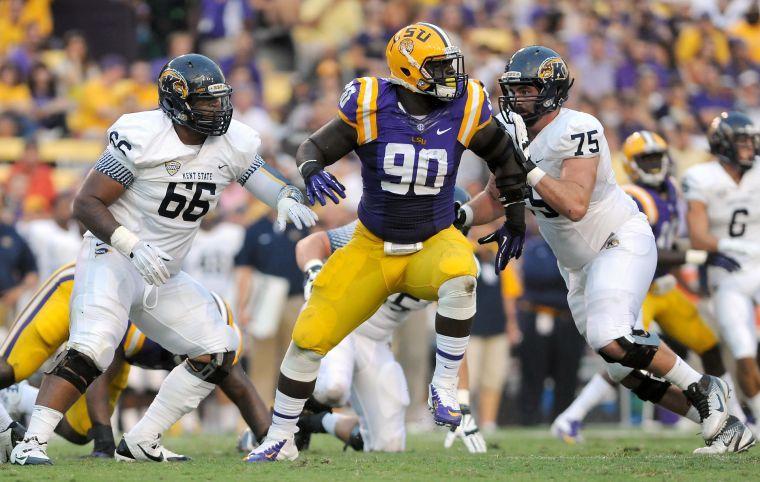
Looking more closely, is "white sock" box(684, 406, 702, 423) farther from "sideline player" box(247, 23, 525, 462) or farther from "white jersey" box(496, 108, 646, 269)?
"sideline player" box(247, 23, 525, 462)

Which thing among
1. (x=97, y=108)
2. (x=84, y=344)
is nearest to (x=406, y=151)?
(x=84, y=344)

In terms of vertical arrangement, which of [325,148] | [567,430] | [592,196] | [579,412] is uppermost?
[325,148]

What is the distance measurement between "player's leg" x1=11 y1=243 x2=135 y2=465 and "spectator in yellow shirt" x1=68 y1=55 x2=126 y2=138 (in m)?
7.12

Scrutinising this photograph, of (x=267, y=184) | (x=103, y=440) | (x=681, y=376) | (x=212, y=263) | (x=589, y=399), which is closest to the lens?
(x=267, y=184)

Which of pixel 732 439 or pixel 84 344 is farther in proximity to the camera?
pixel 732 439

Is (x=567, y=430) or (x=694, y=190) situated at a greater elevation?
(x=694, y=190)

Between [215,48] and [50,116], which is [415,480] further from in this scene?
[215,48]

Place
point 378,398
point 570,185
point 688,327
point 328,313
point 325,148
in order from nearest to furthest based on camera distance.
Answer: point 325,148 < point 328,313 < point 570,185 < point 378,398 < point 688,327

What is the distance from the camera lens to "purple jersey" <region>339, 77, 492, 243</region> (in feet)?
19.7

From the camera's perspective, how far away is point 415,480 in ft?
17.4

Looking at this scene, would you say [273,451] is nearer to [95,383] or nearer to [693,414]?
[95,383]

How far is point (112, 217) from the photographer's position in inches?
239

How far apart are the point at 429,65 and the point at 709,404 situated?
7.41 ft

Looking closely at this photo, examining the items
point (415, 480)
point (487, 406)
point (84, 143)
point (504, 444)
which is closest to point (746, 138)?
point (504, 444)
